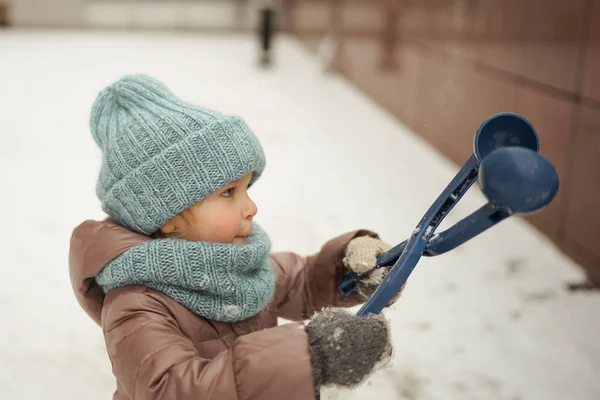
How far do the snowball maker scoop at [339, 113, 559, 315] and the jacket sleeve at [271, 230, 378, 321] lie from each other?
0.13 m

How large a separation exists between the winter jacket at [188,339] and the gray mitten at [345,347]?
0.4 inches

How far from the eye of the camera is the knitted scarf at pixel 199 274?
2.30 feet

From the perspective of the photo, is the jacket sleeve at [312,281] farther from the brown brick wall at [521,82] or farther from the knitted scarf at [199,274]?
the brown brick wall at [521,82]

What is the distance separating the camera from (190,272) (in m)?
0.70

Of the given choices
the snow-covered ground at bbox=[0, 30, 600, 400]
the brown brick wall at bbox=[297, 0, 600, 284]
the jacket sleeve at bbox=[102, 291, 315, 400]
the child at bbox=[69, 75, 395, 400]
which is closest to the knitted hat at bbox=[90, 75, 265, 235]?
the child at bbox=[69, 75, 395, 400]

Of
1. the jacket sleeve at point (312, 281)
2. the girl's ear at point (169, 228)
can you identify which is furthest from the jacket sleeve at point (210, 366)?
the jacket sleeve at point (312, 281)

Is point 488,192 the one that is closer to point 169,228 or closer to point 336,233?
point 169,228

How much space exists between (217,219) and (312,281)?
0.62ft

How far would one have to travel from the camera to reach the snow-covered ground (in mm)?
1060

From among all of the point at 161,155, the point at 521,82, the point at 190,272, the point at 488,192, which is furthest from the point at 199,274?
the point at 521,82

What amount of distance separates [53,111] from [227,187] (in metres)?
1.86

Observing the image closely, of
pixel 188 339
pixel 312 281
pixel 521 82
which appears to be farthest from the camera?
pixel 521 82

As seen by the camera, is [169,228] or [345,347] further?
[169,228]

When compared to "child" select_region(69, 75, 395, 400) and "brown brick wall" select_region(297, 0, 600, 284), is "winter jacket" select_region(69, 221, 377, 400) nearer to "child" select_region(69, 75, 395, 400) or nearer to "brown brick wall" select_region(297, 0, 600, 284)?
"child" select_region(69, 75, 395, 400)
